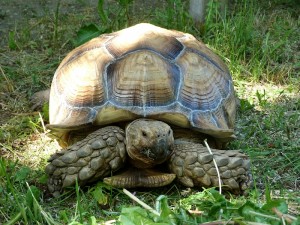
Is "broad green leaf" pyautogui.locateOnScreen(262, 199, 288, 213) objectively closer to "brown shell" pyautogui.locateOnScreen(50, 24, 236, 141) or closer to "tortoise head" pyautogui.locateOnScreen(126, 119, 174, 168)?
"tortoise head" pyautogui.locateOnScreen(126, 119, 174, 168)

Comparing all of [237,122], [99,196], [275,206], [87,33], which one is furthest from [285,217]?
[87,33]

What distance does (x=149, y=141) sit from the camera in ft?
9.64

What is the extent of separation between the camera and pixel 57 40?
4.89 meters

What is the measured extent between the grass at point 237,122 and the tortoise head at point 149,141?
0.18m

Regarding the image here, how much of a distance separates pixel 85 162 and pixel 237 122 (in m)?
1.17

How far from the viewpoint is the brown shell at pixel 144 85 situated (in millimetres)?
3148

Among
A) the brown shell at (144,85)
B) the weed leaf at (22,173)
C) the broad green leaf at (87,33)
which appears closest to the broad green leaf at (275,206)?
the brown shell at (144,85)

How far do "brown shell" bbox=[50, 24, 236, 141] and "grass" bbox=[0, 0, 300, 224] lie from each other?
273mm

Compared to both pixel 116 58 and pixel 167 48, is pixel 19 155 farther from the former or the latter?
pixel 167 48

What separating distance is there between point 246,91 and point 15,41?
1803mm

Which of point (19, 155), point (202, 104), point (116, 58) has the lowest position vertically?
point (19, 155)

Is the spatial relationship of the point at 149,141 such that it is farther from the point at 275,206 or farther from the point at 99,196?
the point at 275,206

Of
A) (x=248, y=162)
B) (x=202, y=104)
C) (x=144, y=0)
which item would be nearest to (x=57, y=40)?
(x=144, y=0)

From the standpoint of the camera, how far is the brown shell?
315cm
